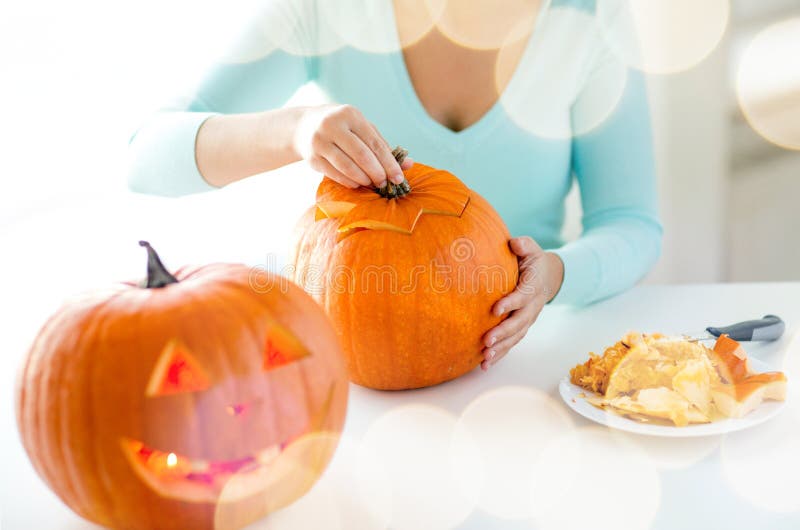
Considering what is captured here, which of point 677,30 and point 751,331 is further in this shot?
point 677,30

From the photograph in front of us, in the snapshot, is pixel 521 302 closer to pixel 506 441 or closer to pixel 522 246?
pixel 522 246

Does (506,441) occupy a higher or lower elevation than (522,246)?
lower

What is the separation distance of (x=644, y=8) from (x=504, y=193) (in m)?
1.23

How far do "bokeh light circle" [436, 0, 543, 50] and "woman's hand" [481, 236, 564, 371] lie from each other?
1.86ft

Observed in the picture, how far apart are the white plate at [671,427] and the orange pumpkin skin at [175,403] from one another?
274mm

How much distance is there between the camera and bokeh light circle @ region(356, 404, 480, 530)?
0.50 metres

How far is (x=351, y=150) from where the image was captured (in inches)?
28.6

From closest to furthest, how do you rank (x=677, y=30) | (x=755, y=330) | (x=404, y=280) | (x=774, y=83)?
(x=404, y=280) < (x=755, y=330) < (x=677, y=30) < (x=774, y=83)

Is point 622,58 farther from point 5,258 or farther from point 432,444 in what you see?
point 5,258

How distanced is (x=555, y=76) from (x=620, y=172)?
23cm

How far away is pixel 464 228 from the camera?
73 cm

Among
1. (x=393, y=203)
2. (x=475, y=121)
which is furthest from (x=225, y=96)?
(x=393, y=203)

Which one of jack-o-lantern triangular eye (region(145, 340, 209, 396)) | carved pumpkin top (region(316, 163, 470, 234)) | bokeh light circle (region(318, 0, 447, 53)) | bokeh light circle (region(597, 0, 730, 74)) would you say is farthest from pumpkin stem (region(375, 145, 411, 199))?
bokeh light circle (region(597, 0, 730, 74))

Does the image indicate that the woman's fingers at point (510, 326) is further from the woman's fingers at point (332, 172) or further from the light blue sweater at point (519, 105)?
the light blue sweater at point (519, 105)
